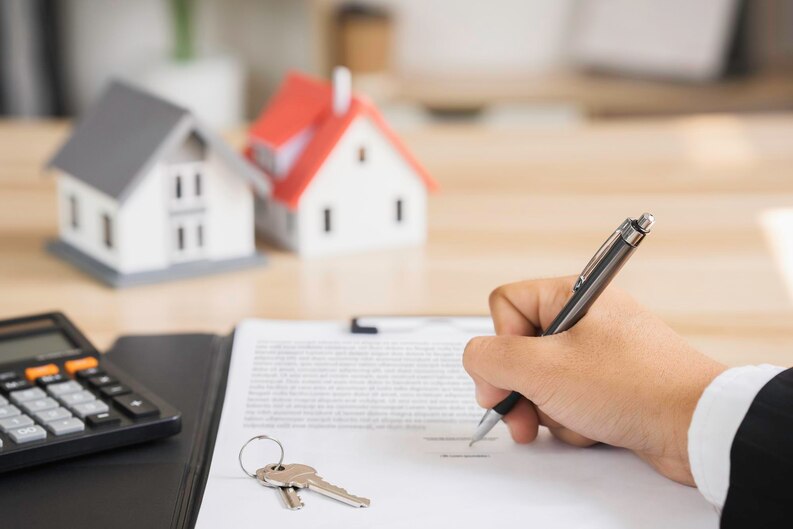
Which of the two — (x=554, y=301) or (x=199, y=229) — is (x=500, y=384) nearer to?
(x=554, y=301)

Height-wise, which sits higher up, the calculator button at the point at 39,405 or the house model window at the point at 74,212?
the house model window at the point at 74,212

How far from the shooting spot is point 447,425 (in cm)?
76

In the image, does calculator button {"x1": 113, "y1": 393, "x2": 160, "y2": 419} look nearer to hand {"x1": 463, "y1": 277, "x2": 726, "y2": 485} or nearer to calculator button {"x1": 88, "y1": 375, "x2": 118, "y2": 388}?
calculator button {"x1": 88, "y1": 375, "x2": 118, "y2": 388}

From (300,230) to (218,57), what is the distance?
235cm

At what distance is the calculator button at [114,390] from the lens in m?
0.75

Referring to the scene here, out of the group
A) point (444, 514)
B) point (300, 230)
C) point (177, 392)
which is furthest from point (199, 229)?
point (444, 514)

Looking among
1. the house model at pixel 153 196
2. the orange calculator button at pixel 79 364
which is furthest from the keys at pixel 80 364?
the house model at pixel 153 196

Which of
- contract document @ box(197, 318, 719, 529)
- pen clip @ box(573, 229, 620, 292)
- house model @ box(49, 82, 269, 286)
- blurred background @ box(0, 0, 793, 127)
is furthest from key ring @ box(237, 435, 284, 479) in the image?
blurred background @ box(0, 0, 793, 127)

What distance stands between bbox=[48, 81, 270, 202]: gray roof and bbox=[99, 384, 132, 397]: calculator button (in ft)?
1.05

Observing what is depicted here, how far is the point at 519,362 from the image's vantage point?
2.34ft

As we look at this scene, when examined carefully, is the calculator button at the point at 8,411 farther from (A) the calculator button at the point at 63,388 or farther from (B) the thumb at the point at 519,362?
(B) the thumb at the point at 519,362

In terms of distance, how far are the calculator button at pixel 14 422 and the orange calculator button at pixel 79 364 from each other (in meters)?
0.09

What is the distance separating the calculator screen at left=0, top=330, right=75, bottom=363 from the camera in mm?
819

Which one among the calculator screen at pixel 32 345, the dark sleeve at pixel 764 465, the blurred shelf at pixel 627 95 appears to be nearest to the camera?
the dark sleeve at pixel 764 465
